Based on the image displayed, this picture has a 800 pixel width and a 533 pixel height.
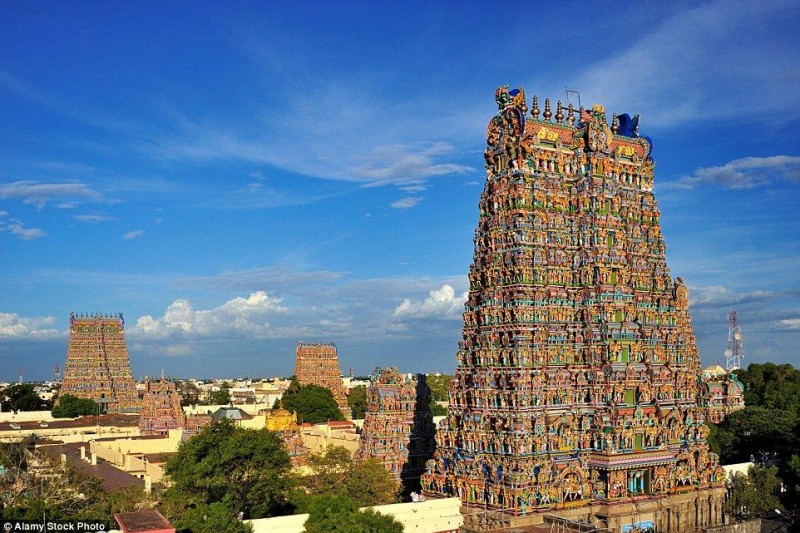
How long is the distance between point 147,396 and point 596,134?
158 feet

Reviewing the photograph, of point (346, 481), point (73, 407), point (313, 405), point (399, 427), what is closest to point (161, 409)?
point (313, 405)

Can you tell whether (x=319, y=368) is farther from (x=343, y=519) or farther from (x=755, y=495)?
(x=343, y=519)

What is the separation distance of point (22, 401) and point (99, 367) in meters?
15.9

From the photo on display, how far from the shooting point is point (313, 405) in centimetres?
8906

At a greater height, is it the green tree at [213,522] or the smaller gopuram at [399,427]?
the smaller gopuram at [399,427]

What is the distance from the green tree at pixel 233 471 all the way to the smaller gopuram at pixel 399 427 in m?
9.89

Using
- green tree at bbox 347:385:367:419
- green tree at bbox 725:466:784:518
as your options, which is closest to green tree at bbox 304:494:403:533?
green tree at bbox 725:466:784:518

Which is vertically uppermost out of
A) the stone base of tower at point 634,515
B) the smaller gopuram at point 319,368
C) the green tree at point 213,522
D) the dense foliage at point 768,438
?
the smaller gopuram at point 319,368

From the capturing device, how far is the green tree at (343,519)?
1266 inches

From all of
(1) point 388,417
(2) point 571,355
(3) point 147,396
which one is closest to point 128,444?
(3) point 147,396

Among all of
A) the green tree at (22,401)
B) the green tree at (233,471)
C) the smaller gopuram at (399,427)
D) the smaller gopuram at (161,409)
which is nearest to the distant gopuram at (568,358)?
the green tree at (233,471)

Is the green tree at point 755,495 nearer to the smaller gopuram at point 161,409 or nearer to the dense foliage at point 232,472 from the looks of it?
the dense foliage at point 232,472

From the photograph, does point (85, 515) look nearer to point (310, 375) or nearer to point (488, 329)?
point (488, 329)

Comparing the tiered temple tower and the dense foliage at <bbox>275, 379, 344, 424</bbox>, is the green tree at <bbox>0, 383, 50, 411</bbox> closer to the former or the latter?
the tiered temple tower
